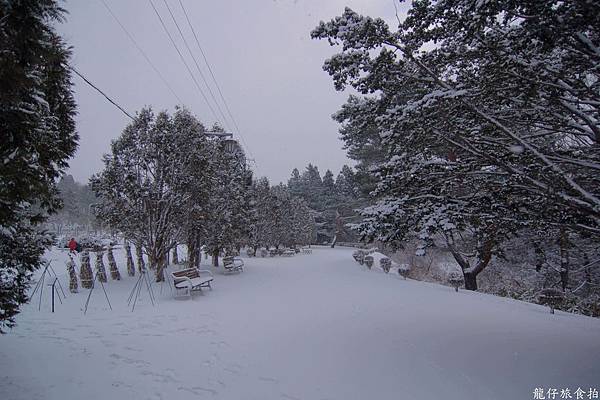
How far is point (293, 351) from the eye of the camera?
5035mm

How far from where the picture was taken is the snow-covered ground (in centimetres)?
380

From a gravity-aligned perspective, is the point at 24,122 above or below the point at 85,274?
above

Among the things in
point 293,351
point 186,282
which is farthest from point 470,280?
point 186,282

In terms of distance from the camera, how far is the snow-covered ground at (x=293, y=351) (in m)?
3.80

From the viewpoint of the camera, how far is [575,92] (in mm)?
3912

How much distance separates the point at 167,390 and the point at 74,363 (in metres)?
1.67

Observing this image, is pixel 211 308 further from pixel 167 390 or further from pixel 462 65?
pixel 462 65

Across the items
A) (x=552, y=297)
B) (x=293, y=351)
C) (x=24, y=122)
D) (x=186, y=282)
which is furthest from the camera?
(x=552, y=297)

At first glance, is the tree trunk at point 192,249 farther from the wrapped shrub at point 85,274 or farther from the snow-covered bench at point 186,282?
the wrapped shrub at point 85,274

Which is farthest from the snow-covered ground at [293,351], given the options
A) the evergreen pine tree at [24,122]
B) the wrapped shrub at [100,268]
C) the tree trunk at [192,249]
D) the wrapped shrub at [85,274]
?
the tree trunk at [192,249]

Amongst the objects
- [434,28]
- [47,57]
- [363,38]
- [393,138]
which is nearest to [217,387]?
[47,57]

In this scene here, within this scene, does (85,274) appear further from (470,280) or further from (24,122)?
(470,280)

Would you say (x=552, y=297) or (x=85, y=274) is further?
(x=85, y=274)

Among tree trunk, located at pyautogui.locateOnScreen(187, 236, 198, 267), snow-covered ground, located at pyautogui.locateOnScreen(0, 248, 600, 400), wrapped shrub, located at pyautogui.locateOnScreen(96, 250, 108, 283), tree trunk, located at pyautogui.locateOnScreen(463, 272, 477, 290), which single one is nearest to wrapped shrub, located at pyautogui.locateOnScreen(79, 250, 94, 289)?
wrapped shrub, located at pyautogui.locateOnScreen(96, 250, 108, 283)
